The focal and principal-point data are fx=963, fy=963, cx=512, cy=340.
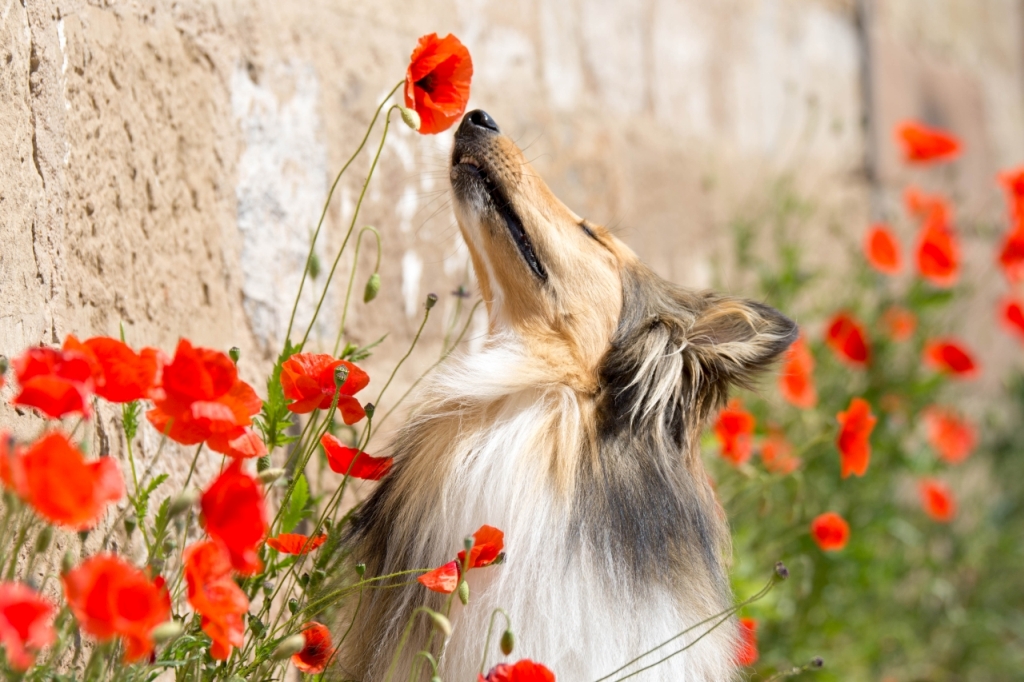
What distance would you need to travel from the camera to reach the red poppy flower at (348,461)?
5.97 feet

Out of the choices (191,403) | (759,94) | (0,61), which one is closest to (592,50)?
(759,94)

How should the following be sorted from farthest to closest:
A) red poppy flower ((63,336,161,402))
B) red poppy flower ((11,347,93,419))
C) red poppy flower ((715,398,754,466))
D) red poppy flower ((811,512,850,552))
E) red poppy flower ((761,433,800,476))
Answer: red poppy flower ((761,433,800,476)) → red poppy flower ((715,398,754,466)) → red poppy flower ((811,512,850,552)) → red poppy flower ((63,336,161,402)) → red poppy flower ((11,347,93,419))

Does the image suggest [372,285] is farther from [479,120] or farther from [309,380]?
[479,120]

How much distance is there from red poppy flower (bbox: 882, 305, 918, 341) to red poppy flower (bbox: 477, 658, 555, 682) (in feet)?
9.89

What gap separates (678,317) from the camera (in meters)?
2.35

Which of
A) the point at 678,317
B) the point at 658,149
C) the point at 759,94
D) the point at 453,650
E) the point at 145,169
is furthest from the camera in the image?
the point at 759,94

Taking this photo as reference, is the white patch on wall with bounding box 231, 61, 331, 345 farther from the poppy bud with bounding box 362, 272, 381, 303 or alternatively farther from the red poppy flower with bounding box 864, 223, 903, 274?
the red poppy flower with bounding box 864, 223, 903, 274

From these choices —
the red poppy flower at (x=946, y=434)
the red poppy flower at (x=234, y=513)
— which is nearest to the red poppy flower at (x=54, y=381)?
the red poppy flower at (x=234, y=513)

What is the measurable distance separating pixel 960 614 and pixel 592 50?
3072 mm

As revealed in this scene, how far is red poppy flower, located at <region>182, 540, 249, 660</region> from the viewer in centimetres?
122

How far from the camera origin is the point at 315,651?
71.2 inches

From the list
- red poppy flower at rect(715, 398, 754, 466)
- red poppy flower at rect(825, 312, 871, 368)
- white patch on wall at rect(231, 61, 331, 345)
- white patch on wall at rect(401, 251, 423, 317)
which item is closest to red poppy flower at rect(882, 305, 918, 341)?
red poppy flower at rect(825, 312, 871, 368)

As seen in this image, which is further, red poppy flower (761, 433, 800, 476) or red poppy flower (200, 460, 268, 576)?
red poppy flower (761, 433, 800, 476)

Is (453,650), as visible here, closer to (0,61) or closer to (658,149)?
(0,61)
